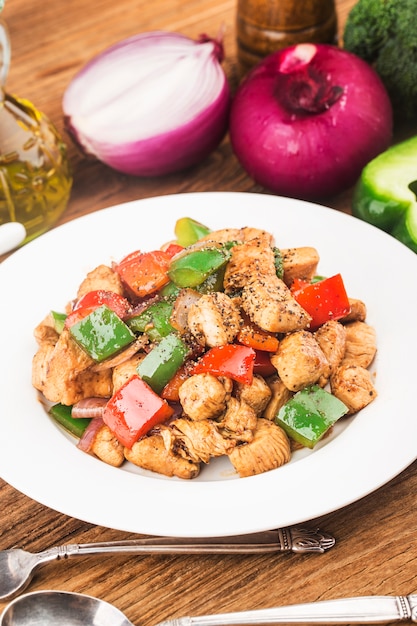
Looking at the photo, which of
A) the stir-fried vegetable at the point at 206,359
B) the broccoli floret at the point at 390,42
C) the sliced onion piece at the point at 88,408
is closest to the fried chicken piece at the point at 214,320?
the stir-fried vegetable at the point at 206,359

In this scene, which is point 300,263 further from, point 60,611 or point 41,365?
point 60,611

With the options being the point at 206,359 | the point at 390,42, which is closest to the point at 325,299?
the point at 206,359

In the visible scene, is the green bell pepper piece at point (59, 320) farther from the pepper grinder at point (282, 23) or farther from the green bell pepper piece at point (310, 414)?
the pepper grinder at point (282, 23)

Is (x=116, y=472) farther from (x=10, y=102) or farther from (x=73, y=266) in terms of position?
(x=10, y=102)

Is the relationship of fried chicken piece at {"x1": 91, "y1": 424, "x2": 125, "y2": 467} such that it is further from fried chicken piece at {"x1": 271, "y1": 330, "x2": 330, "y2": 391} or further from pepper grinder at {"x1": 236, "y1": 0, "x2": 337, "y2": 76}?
pepper grinder at {"x1": 236, "y1": 0, "x2": 337, "y2": 76}

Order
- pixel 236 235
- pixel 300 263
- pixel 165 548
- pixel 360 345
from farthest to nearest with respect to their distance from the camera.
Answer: pixel 236 235, pixel 300 263, pixel 360 345, pixel 165 548

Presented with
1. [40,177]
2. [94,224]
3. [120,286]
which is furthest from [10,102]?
[120,286]
